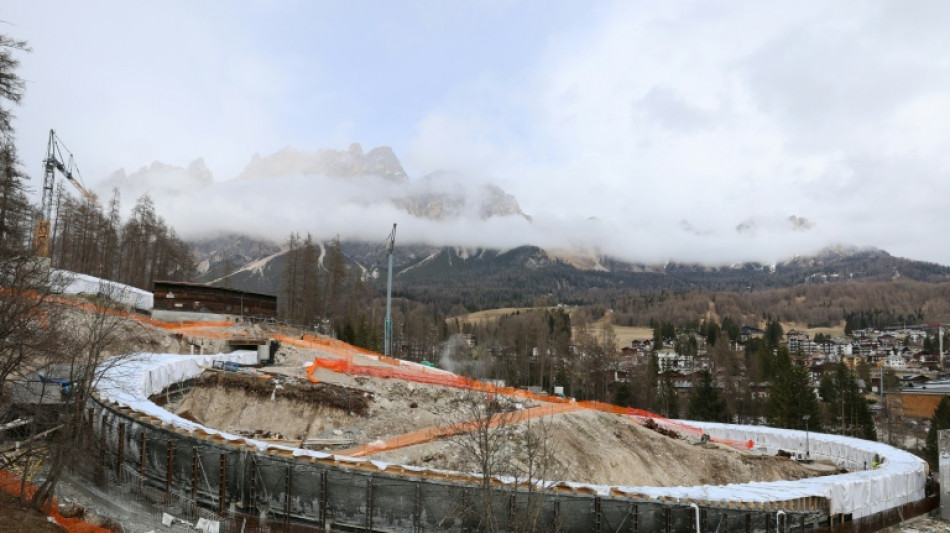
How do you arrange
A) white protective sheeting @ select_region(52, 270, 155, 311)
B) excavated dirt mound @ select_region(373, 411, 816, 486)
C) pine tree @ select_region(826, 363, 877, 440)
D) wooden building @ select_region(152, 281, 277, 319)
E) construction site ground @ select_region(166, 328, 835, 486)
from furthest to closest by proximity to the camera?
pine tree @ select_region(826, 363, 877, 440), wooden building @ select_region(152, 281, 277, 319), white protective sheeting @ select_region(52, 270, 155, 311), construction site ground @ select_region(166, 328, 835, 486), excavated dirt mound @ select_region(373, 411, 816, 486)

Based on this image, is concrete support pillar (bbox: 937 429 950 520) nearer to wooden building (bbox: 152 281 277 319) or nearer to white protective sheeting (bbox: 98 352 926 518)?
white protective sheeting (bbox: 98 352 926 518)

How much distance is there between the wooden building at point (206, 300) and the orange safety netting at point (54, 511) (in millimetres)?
41654

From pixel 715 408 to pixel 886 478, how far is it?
157 feet

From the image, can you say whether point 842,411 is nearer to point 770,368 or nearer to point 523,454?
point 770,368

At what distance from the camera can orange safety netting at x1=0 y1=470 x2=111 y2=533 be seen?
1759cm

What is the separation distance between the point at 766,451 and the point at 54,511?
1959 inches

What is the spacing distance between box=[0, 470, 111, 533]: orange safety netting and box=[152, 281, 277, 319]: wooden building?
41654 mm

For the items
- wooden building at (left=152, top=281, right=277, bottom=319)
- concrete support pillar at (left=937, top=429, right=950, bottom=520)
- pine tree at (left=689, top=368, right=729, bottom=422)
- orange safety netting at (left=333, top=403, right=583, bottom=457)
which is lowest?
pine tree at (left=689, top=368, right=729, bottom=422)

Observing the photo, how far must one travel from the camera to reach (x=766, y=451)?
5050 cm

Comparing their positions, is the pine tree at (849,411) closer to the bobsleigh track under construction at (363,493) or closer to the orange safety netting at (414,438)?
the bobsleigh track under construction at (363,493)

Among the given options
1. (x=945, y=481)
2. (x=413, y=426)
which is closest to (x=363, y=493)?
(x=413, y=426)

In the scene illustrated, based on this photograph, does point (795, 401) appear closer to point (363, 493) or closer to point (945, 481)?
point (945, 481)

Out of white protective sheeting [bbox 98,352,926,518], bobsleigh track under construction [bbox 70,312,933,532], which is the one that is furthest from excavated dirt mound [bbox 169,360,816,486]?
bobsleigh track under construction [bbox 70,312,933,532]

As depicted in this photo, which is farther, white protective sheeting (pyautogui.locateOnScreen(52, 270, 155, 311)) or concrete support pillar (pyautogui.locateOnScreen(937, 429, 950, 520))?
white protective sheeting (pyautogui.locateOnScreen(52, 270, 155, 311))
